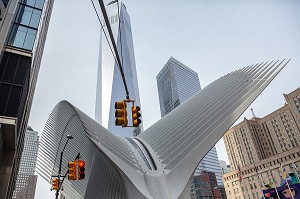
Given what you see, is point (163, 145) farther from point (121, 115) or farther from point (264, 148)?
point (264, 148)

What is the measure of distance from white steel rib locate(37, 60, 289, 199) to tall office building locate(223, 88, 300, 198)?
67.5 metres

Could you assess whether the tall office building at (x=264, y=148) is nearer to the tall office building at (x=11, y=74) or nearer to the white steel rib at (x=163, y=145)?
the white steel rib at (x=163, y=145)

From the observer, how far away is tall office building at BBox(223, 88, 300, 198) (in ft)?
291

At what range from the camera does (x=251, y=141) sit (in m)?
123

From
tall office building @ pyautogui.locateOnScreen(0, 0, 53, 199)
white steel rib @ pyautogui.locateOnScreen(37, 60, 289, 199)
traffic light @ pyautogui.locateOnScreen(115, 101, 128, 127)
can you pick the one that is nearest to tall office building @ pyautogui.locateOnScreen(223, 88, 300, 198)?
white steel rib @ pyautogui.locateOnScreen(37, 60, 289, 199)

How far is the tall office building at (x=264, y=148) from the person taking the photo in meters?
88.8

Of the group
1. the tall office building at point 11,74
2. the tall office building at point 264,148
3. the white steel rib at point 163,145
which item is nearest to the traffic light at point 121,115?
the white steel rib at point 163,145

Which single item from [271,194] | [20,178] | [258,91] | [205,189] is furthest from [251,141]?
[20,178]

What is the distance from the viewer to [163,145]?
26.6 metres

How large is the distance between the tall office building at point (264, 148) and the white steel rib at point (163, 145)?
6753 cm

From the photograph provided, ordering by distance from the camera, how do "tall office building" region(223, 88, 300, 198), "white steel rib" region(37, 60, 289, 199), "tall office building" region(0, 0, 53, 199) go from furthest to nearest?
"tall office building" region(223, 88, 300, 198)
"white steel rib" region(37, 60, 289, 199)
"tall office building" region(0, 0, 53, 199)

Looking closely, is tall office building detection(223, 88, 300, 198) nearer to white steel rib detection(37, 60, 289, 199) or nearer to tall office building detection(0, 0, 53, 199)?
white steel rib detection(37, 60, 289, 199)

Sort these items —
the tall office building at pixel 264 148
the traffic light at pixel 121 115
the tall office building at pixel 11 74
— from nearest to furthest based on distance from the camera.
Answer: the traffic light at pixel 121 115 → the tall office building at pixel 11 74 → the tall office building at pixel 264 148

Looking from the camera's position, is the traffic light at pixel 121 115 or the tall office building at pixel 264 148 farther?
the tall office building at pixel 264 148
